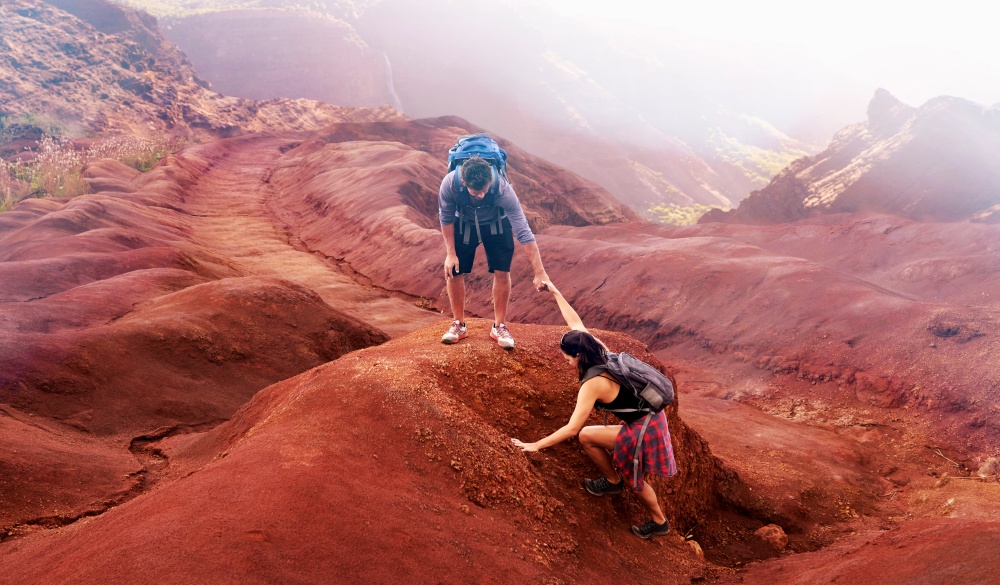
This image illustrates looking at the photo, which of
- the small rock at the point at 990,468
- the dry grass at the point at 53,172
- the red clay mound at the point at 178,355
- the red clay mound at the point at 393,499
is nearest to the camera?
the red clay mound at the point at 393,499

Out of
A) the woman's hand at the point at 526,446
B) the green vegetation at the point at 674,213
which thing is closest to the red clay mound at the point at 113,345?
the woman's hand at the point at 526,446

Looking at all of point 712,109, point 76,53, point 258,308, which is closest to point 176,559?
point 258,308

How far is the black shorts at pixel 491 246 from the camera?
5.10 metres

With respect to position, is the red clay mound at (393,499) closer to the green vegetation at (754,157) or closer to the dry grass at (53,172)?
the dry grass at (53,172)

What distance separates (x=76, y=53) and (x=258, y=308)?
40172mm

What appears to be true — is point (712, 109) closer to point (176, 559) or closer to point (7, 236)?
point (7, 236)

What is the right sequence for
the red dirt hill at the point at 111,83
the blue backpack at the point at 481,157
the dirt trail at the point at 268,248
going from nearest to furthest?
1. the blue backpack at the point at 481,157
2. the dirt trail at the point at 268,248
3. the red dirt hill at the point at 111,83

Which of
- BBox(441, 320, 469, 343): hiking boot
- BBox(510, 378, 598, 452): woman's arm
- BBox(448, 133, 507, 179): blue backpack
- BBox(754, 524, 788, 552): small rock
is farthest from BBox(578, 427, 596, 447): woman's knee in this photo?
BBox(754, 524, 788, 552): small rock

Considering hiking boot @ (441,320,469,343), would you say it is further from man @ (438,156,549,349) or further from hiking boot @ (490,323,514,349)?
hiking boot @ (490,323,514,349)

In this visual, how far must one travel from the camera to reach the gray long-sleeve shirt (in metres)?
4.96

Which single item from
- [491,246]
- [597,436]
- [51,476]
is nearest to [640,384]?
[597,436]

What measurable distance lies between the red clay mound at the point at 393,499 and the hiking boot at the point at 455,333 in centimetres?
8

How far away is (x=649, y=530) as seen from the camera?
421cm

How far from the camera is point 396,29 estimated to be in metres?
76.3
